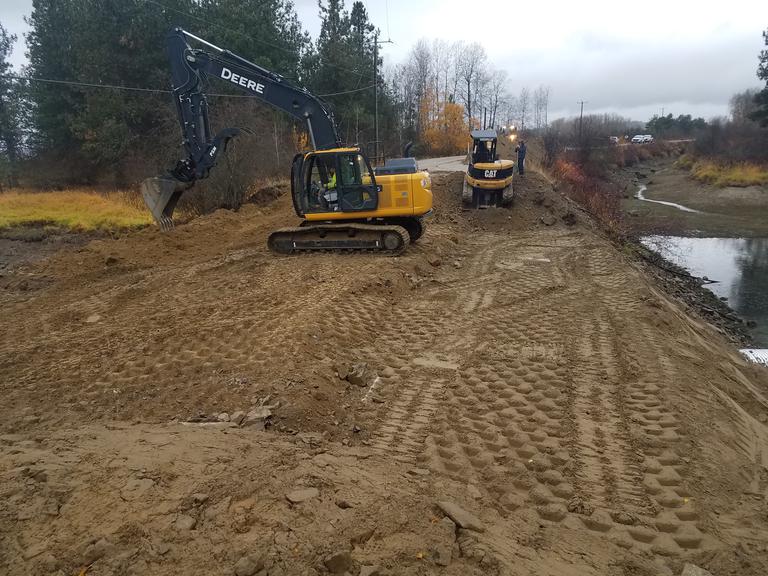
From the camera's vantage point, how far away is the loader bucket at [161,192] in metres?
11.2

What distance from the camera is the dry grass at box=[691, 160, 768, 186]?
31.3 metres

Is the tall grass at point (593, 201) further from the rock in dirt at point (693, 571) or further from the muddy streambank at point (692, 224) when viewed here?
the rock in dirt at point (693, 571)

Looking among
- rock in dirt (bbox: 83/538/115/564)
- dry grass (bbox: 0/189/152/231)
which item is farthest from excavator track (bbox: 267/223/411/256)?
rock in dirt (bbox: 83/538/115/564)

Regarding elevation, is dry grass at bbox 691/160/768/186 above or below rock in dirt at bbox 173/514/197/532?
→ above

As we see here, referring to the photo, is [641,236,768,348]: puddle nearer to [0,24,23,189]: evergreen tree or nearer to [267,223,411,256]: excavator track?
[267,223,411,256]: excavator track

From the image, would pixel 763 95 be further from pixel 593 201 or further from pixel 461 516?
pixel 461 516

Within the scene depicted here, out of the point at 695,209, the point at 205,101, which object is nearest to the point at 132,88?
the point at 205,101

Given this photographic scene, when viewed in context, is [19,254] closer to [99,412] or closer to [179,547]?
[99,412]

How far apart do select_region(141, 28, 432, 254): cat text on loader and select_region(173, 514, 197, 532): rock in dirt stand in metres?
8.00

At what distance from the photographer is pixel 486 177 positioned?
17.3 metres

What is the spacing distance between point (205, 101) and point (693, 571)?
11.6 metres

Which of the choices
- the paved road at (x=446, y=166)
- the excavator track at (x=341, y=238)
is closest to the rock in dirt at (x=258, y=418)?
the excavator track at (x=341, y=238)

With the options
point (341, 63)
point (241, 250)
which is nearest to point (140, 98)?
point (341, 63)

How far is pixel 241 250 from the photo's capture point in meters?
12.1
